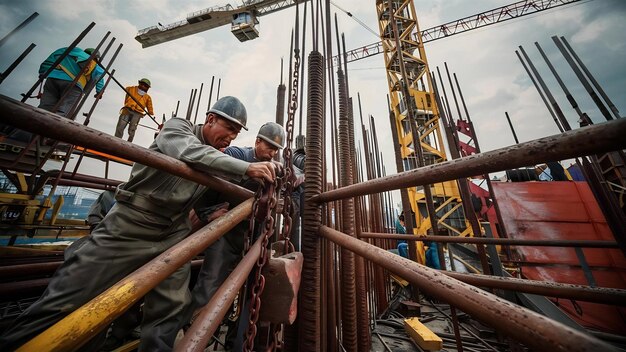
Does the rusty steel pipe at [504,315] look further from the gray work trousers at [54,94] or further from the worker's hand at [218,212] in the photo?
the gray work trousers at [54,94]

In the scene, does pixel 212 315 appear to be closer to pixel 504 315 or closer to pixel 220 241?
pixel 504 315

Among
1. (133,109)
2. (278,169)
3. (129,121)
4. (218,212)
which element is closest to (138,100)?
(133,109)

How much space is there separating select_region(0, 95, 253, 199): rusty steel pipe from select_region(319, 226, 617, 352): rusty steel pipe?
1133 millimetres

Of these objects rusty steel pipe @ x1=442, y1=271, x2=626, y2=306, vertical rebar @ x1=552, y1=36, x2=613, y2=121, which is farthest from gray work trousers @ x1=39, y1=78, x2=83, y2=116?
vertical rebar @ x1=552, y1=36, x2=613, y2=121

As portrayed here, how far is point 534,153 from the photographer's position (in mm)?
631

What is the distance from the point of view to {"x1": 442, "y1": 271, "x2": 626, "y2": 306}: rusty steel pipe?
42.2 inches

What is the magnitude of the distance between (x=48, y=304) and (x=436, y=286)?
2.28m

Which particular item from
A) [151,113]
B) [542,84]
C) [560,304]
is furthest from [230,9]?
[560,304]

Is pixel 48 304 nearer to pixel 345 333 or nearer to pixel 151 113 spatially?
pixel 345 333

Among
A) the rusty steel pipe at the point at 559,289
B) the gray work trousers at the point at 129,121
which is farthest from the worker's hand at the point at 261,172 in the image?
the gray work trousers at the point at 129,121

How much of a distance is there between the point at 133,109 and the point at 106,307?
7903 mm

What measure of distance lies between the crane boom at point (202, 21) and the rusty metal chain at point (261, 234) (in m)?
27.5

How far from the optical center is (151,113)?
6879 millimetres

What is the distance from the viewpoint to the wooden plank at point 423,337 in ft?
9.64
